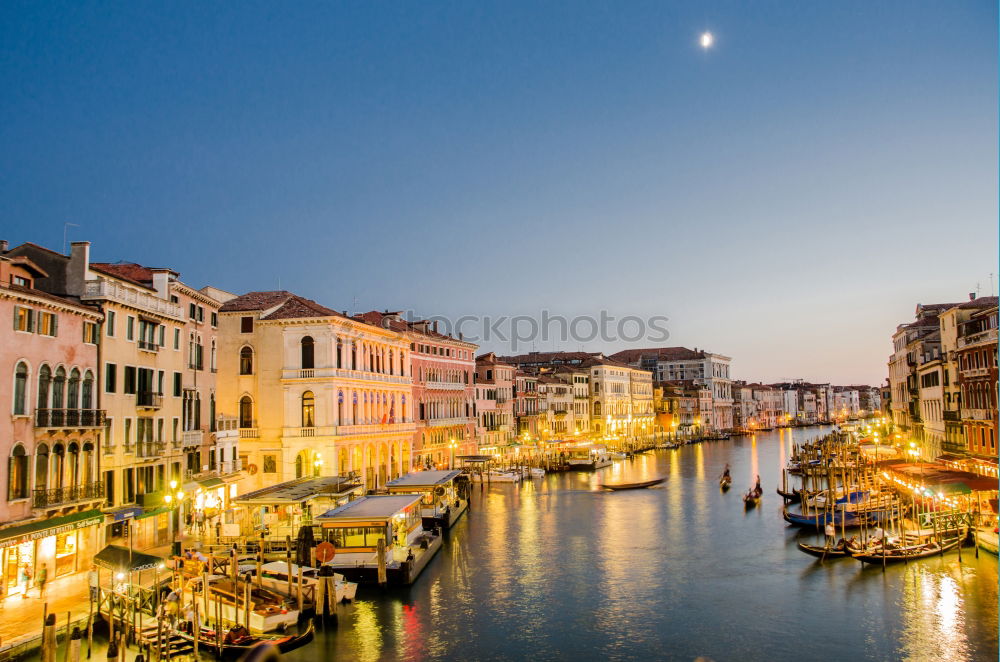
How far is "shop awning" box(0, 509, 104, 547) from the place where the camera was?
15.4 m

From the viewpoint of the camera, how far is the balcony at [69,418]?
16953 millimetres

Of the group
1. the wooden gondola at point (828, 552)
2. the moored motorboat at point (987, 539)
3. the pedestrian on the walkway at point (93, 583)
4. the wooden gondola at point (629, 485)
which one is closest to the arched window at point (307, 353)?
the pedestrian on the walkway at point (93, 583)

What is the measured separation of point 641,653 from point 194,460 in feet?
51.3

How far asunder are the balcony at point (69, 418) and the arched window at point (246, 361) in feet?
41.6

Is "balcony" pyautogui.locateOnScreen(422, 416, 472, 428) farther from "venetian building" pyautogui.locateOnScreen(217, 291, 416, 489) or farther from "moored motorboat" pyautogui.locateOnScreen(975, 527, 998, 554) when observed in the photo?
"moored motorboat" pyautogui.locateOnScreen(975, 527, 998, 554)

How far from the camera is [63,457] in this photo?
17766 millimetres

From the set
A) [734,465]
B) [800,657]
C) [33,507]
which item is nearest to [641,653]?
[800,657]

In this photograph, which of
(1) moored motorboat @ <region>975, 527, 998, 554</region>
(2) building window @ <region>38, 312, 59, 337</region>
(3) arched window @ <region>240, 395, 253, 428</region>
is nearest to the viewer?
(2) building window @ <region>38, 312, 59, 337</region>

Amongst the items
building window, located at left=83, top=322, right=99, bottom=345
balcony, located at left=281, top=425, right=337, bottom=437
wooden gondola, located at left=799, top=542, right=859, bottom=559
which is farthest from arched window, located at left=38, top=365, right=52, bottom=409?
wooden gondola, located at left=799, top=542, right=859, bottom=559

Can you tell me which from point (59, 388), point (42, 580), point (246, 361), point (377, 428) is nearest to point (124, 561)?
point (42, 580)

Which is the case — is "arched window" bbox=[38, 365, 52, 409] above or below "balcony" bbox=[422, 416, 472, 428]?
above

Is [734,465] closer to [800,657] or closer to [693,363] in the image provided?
[800,657]

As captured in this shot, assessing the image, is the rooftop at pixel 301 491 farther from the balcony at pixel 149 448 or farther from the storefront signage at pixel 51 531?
the storefront signage at pixel 51 531

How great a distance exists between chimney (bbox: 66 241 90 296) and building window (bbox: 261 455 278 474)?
43.7 feet
